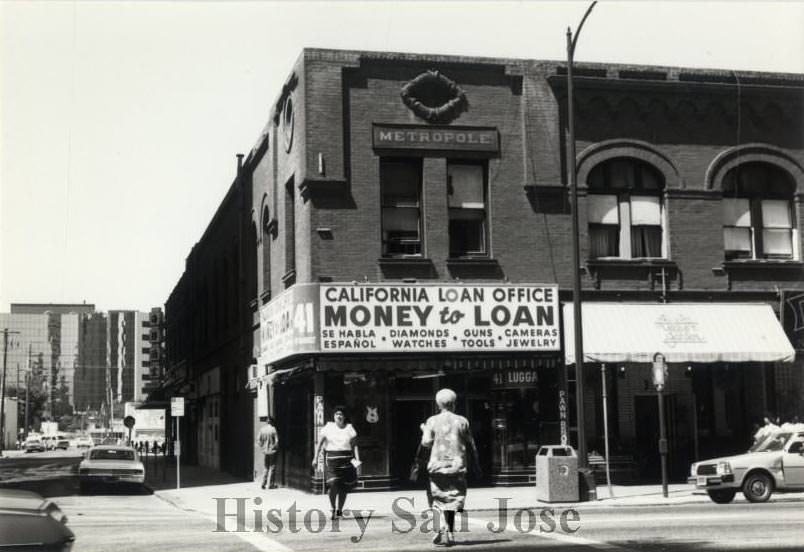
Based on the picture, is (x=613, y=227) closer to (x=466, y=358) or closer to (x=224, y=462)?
(x=466, y=358)

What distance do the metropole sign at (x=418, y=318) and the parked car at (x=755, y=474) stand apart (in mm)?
5384

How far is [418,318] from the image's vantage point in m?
23.0

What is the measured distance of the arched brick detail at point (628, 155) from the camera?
971 inches

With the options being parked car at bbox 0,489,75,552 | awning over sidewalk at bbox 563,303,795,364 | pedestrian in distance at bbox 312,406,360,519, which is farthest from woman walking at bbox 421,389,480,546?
awning over sidewalk at bbox 563,303,795,364

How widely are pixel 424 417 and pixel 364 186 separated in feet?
17.3

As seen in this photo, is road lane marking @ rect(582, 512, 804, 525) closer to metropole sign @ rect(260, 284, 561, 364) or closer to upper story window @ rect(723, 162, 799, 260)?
metropole sign @ rect(260, 284, 561, 364)

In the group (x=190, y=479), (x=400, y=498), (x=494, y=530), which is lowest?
(x=190, y=479)

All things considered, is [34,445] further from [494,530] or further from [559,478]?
[494,530]

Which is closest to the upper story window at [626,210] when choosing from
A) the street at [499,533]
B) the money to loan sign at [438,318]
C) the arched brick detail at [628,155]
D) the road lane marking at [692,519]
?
the arched brick detail at [628,155]

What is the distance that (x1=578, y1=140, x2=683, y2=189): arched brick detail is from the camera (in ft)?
80.9

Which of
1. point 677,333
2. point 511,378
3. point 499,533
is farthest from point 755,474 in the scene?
point 499,533

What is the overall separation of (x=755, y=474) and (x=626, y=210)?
8.06 metres

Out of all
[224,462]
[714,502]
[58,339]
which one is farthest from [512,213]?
[58,339]

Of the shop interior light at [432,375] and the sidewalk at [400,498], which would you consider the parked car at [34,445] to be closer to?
the sidewalk at [400,498]
